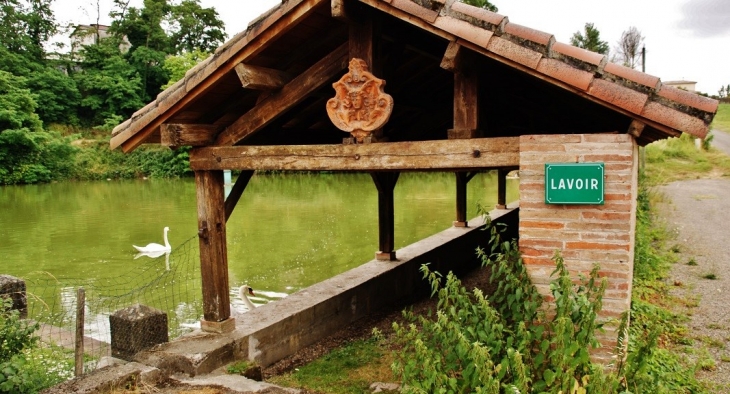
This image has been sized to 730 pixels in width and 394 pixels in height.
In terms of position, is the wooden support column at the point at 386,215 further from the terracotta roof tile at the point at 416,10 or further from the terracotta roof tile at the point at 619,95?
the terracotta roof tile at the point at 619,95

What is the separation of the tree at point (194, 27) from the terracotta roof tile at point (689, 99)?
48434mm

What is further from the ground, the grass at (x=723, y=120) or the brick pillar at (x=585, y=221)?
the grass at (x=723, y=120)

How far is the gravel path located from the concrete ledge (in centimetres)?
369

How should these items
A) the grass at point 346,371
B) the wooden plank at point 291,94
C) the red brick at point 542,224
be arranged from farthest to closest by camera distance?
the grass at point 346,371 → the wooden plank at point 291,94 → the red brick at point 542,224

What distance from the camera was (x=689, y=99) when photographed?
3.12 meters

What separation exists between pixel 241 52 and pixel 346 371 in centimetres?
322

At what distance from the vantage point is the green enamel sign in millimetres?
3445

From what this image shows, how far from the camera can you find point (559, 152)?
11.8 feet

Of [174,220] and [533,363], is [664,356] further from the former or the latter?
[174,220]

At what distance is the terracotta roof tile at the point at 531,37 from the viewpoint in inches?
134

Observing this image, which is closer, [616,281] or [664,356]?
[616,281]

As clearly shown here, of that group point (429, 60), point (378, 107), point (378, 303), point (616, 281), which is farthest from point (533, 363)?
point (378, 303)

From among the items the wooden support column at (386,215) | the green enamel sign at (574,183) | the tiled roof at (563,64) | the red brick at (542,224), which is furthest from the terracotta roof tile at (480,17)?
the wooden support column at (386,215)

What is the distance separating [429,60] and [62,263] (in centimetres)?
1020
